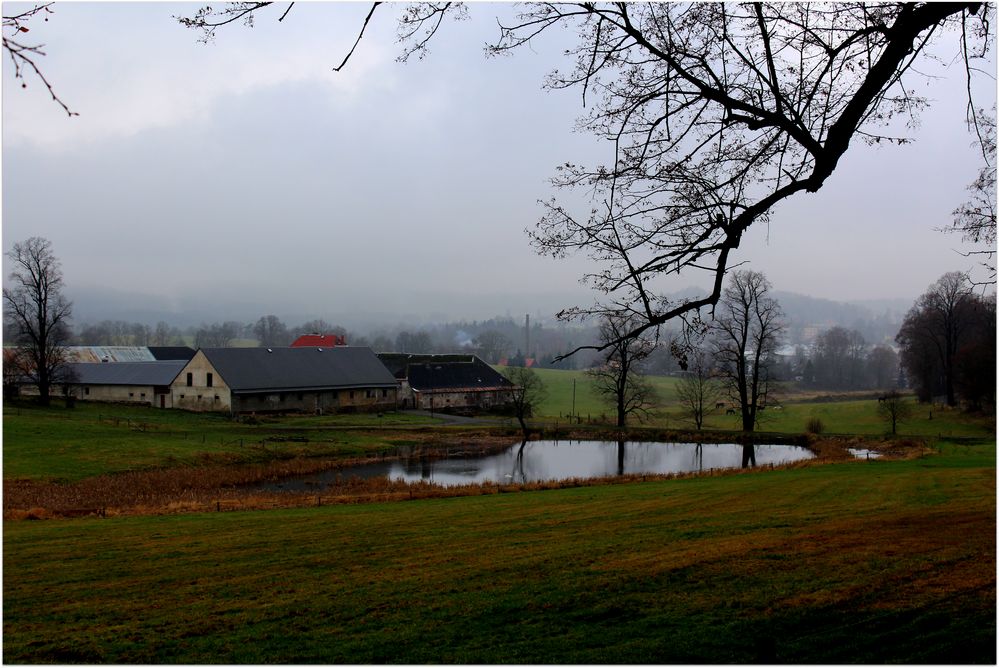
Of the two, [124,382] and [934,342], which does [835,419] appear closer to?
[934,342]

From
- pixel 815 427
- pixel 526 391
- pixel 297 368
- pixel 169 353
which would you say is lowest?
pixel 815 427

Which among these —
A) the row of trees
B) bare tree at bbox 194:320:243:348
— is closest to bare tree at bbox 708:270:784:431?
the row of trees

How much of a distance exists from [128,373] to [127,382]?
1.68 meters

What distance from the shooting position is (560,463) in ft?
104

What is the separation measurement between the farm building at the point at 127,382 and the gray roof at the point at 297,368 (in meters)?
4.80

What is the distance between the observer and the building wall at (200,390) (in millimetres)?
49031

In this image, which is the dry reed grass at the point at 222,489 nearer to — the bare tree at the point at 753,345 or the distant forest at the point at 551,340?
the bare tree at the point at 753,345

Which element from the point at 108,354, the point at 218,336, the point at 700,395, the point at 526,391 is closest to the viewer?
the point at 700,395

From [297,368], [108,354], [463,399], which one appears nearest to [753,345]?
[463,399]

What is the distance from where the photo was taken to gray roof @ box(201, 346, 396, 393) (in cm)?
5038

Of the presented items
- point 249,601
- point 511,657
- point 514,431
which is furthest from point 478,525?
point 514,431

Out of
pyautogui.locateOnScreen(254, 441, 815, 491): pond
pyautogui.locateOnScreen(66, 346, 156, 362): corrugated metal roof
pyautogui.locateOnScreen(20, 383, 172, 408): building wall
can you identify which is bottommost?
pyautogui.locateOnScreen(254, 441, 815, 491): pond

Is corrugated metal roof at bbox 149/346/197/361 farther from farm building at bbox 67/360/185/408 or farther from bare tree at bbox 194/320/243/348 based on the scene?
bare tree at bbox 194/320/243/348

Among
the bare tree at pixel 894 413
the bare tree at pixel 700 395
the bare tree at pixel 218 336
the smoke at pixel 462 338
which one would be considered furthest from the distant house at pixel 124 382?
the smoke at pixel 462 338
